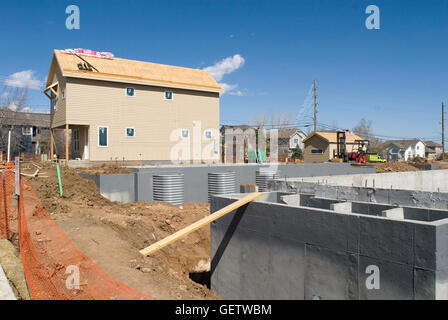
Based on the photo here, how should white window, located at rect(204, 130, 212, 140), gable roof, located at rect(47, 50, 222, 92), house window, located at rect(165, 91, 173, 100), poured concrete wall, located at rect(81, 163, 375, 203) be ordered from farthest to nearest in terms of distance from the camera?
white window, located at rect(204, 130, 212, 140), house window, located at rect(165, 91, 173, 100), gable roof, located at rect(47, 50, 222, 92), poured concrete wall, located at rect(81, 163, 375, 203)

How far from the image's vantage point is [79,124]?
61.9 ft

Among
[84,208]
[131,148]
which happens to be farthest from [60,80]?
[84,208]

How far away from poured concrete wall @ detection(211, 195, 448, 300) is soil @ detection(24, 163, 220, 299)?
127cm

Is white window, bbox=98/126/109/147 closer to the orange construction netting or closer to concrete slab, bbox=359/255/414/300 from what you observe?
the orange construction netting

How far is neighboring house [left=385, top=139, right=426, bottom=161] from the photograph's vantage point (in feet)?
247

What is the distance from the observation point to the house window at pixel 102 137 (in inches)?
766

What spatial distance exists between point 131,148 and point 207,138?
533 cm

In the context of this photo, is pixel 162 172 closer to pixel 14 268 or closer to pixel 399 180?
pixel 14 268

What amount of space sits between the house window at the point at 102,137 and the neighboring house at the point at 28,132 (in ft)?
65.5

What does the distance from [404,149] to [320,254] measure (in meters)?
78.1

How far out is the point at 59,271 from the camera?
6.79 metres

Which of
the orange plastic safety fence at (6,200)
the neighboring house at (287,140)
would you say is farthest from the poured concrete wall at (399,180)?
the neighboring house at (287,140)

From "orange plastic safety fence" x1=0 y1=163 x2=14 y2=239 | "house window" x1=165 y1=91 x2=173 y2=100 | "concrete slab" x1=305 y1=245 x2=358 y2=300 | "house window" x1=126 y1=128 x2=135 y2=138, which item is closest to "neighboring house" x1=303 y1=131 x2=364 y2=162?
"house window" x1=165 y1=91 x2=173 y2=100
